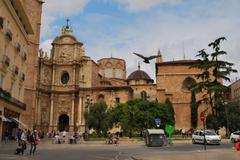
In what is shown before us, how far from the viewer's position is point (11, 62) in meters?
32.0

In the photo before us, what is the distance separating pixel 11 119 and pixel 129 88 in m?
37.7

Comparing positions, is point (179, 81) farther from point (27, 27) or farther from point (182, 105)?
point (27, 27)

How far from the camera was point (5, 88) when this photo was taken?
30.6 metres

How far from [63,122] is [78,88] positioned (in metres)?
7.97

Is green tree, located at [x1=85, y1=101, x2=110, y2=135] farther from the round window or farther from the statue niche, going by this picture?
the statue niche

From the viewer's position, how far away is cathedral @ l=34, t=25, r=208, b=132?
67812mm

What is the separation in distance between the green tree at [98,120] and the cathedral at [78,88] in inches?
424

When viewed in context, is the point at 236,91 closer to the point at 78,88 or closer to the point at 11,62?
the point at 78,88

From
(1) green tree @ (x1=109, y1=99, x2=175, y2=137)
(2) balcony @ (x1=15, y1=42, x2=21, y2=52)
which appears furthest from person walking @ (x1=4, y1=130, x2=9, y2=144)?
(1) green tree @ (x1=109, y1=99, x2=175, y2=137)

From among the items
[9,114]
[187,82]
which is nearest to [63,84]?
[187,82]

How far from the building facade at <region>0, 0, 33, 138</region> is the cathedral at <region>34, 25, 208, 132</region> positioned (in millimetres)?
30093

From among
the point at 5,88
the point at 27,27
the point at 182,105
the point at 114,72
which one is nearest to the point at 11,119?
the point at 5,88

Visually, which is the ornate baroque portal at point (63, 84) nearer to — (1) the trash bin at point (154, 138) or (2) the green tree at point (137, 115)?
(2) the green tree at point (137, 115)

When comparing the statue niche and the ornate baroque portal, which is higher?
the statue niche
